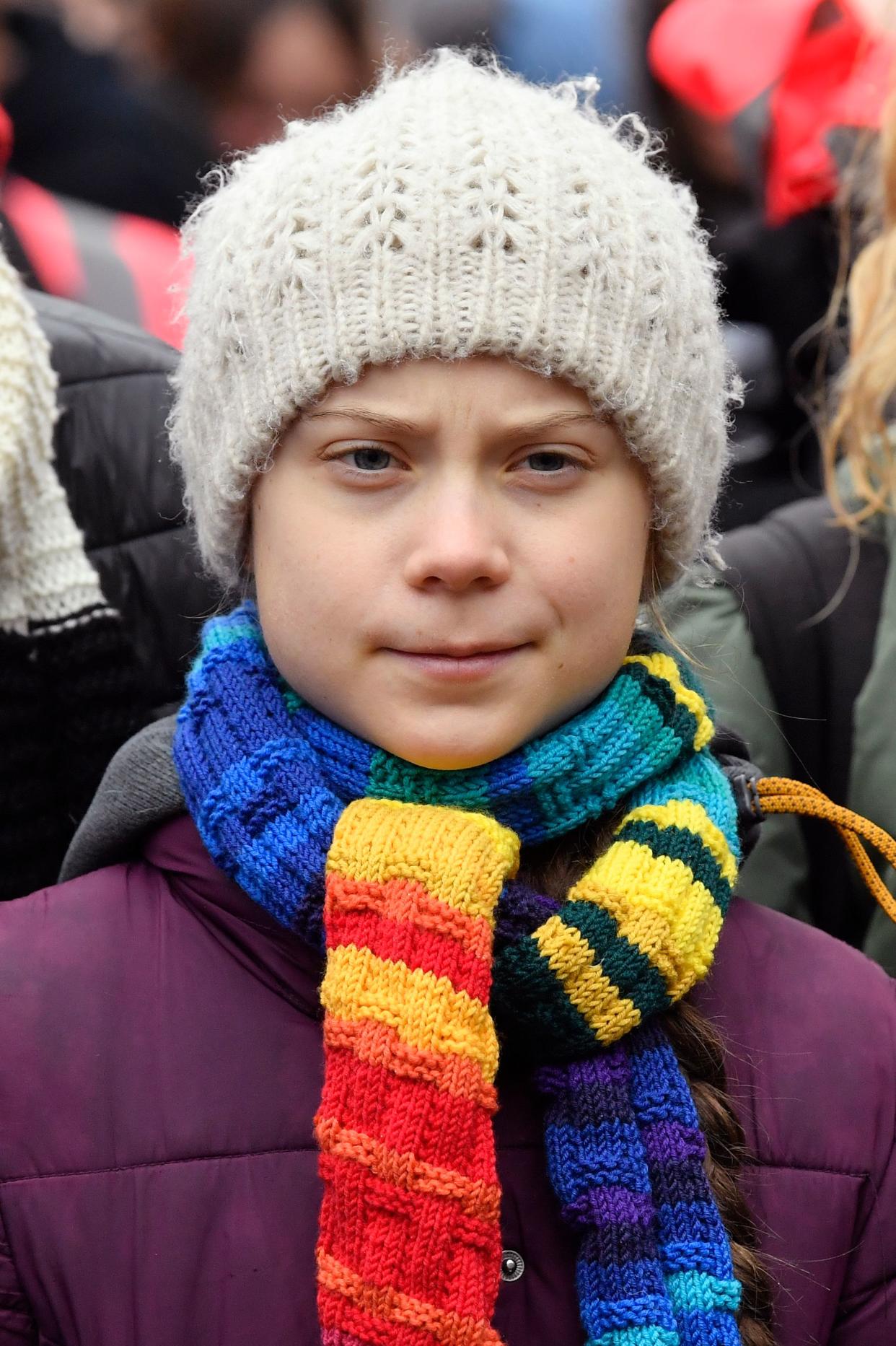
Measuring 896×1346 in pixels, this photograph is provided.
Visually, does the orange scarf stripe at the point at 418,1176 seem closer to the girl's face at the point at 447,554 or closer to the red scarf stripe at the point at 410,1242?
the red scarf stripe at the point at 410,1242

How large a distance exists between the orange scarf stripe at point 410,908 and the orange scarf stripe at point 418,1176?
18 cm

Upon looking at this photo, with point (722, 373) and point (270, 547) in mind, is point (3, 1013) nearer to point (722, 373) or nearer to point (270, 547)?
point (270, 547)

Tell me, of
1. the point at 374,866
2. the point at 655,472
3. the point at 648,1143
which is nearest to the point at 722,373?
the point at 655,472

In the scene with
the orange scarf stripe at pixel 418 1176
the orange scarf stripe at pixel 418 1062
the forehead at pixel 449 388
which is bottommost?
the orange scarf stripe at pixel 418 1176

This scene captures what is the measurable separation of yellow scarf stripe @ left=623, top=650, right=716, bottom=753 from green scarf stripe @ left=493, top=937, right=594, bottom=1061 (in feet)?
1.07

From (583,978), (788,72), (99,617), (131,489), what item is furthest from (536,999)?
(788,72)

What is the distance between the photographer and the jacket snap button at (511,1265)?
132 cm

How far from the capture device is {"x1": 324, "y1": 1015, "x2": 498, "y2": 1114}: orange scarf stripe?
3.98 ft

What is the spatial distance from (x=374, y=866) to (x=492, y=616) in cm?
25

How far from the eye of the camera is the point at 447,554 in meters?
1.24

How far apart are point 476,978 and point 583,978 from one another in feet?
0.35

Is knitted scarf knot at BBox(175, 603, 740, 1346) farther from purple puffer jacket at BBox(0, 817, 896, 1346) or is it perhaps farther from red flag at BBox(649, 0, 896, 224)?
red flag at BBox(649, 0, 896, 224)

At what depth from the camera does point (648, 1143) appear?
4.30 ft

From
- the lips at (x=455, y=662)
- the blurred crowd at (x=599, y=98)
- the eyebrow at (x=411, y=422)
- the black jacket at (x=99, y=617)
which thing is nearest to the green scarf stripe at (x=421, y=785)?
the lips at (x=455, y=662)
